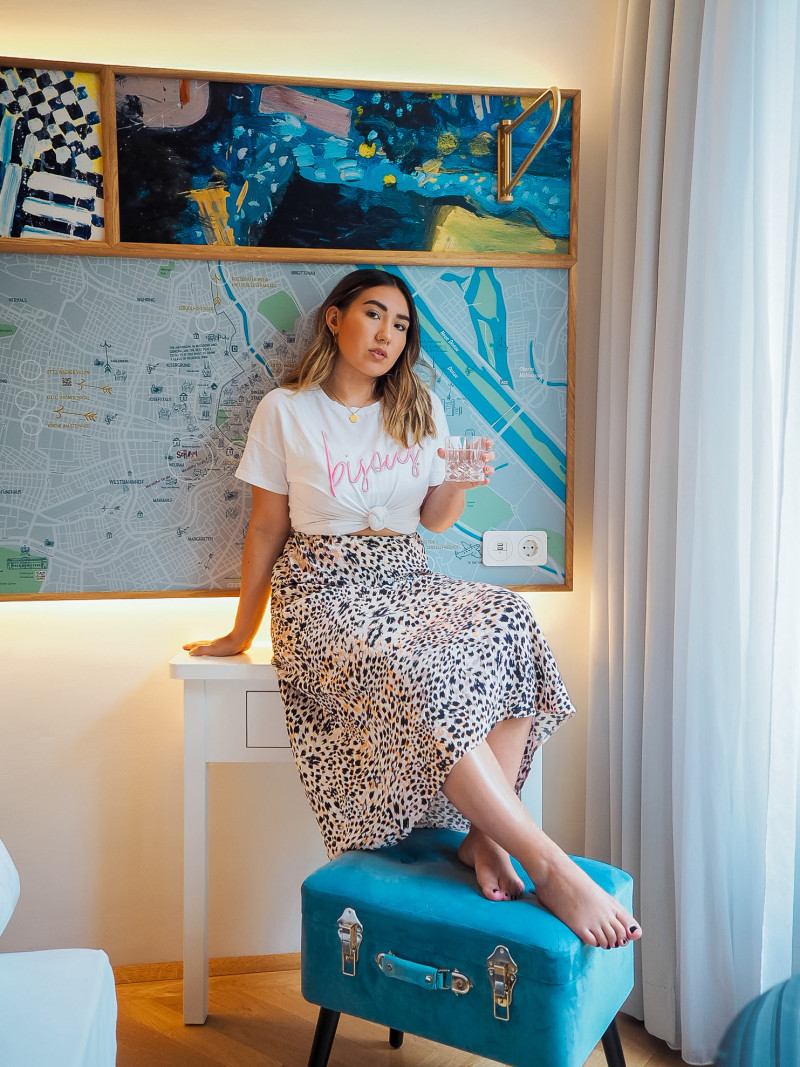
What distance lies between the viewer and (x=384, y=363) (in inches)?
77.0

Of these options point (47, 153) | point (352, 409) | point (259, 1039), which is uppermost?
point (47, 153)

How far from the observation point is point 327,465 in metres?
1.91

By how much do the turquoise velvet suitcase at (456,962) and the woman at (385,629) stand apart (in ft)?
0.18

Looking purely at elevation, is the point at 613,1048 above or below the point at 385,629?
below

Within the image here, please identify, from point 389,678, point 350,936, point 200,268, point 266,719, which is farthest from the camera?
point 200,268

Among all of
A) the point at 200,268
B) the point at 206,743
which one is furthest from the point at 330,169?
the point at 206,743

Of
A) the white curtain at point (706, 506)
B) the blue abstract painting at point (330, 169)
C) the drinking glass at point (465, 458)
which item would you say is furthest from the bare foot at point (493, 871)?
the blue abstract painting at point (330, 169)

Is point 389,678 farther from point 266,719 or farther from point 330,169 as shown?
point 330,169

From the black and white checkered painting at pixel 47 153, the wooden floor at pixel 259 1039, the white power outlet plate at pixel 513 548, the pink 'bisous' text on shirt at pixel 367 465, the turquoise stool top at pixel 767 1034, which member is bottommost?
the wooden floor at pixel 259 1039

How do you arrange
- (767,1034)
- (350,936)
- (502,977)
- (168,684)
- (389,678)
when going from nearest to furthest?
1. (767,1034)
2. (502,977)
3. (350,936)
4. (389,678)
5. (168,684)

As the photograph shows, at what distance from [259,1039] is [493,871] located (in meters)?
0.79

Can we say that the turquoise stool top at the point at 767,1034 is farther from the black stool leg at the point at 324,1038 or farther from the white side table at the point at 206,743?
the white side table at the point at 206,743

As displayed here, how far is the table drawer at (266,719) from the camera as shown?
1.89 m

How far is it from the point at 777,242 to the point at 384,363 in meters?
0.83
